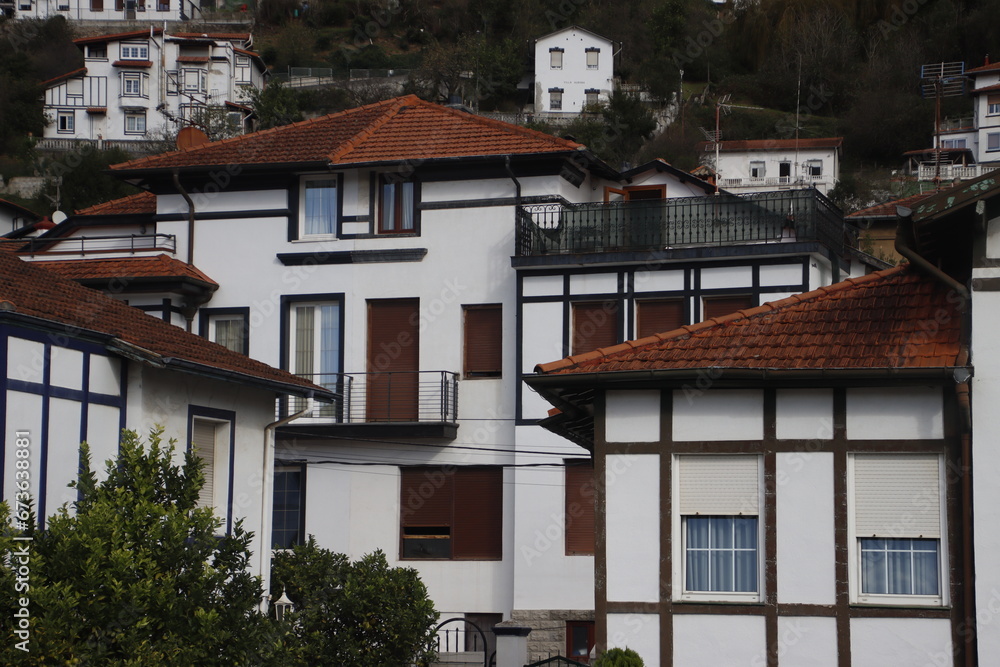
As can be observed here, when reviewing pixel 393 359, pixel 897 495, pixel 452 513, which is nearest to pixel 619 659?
pixel 897 495

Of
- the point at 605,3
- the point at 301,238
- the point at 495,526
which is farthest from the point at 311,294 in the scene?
the point at 605,3

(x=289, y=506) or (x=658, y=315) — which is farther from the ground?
(x=658, y=315)

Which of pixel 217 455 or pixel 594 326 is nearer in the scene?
pixel 217 455

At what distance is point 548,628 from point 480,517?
2.68 m

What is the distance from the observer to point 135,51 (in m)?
103

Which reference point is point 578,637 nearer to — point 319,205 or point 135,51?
point 319,205

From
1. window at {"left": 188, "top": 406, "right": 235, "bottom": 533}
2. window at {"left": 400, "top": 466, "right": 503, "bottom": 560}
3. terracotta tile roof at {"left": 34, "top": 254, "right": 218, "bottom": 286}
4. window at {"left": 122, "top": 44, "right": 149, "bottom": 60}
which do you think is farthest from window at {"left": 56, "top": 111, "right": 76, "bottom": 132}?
window at {"left": 188, "top": 406, "right": 235, "bottom": 533}

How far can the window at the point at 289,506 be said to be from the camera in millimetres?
28828

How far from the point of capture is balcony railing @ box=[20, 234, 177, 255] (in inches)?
1202

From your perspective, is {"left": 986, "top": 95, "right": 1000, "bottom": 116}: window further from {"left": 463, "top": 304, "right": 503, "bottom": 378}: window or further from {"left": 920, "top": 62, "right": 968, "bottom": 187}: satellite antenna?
{"left": 463, "top": 304, "right": 503, "bottom": 378}: window

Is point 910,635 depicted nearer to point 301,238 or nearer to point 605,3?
point 301,238

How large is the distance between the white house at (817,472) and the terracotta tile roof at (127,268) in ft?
52.6

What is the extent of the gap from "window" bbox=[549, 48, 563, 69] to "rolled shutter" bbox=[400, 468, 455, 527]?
74.8 m

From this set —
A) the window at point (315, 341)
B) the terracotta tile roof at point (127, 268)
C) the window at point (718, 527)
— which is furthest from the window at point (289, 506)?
the window at point (718, 527)
